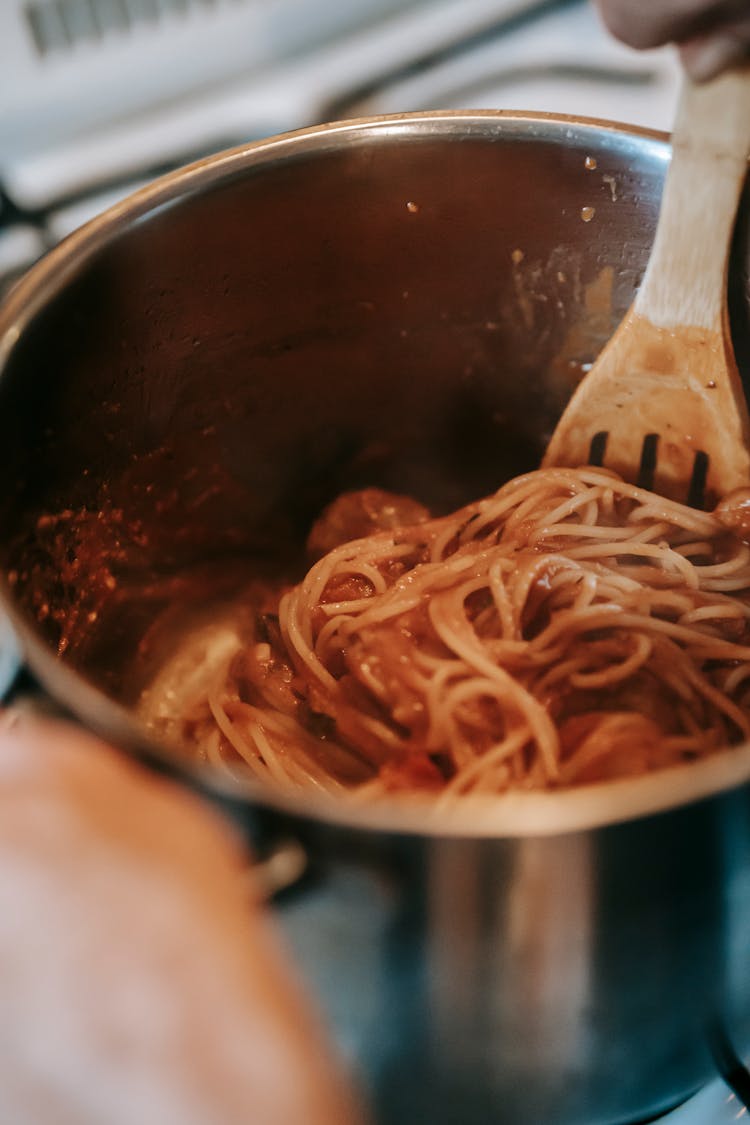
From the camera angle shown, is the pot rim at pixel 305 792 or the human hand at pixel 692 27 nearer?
the pot rim at pixel 305 792

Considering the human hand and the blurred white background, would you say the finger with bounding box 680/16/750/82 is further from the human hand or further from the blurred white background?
the blurred white background

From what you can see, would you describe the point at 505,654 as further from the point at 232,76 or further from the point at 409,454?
the point at 232,76

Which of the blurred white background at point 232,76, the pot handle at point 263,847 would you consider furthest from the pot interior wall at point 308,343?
the pot handle at point 263,847

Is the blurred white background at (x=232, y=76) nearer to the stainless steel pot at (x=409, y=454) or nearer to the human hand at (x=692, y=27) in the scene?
the stainless steel pot at (x=409, y=454)

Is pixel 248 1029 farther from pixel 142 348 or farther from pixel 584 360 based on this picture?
pixel 584 360

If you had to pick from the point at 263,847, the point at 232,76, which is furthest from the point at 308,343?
the point at 263,847

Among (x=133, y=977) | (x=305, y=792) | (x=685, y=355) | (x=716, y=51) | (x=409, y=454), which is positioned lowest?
(x=305, y=792)

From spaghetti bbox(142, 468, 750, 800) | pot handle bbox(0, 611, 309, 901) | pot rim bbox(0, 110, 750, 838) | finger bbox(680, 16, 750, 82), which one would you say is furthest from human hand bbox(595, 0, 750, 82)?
pot handle bbox(0, 611, 309, 901)

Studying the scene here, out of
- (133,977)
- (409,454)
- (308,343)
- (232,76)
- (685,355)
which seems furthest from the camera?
(232,76)
